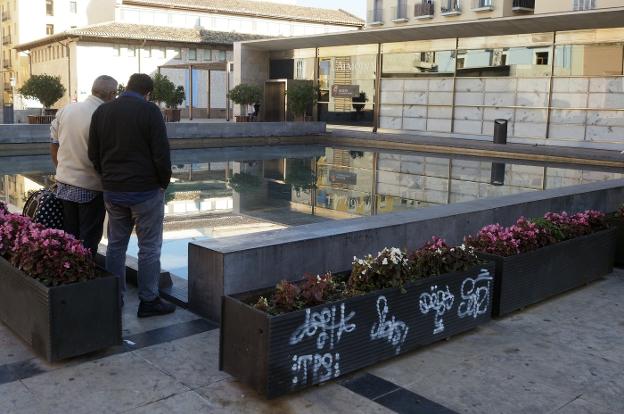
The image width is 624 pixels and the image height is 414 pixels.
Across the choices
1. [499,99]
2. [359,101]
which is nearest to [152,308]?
[499,99]

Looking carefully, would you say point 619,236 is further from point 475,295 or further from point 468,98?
point 468,98

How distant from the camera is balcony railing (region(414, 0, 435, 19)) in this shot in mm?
43031

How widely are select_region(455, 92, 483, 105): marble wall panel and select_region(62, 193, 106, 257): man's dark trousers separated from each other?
25.5 metres

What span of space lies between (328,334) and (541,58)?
2538 cm

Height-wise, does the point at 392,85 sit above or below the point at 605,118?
above

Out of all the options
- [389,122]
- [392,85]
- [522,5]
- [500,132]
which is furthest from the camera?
[522,5]

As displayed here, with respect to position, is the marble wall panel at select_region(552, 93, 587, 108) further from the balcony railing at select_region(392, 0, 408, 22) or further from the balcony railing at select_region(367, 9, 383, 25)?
the balcony railing at select_region(367, 9, 383, 25)

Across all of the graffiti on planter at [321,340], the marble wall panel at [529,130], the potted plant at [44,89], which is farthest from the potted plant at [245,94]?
the graffiti on planter at [321,340]

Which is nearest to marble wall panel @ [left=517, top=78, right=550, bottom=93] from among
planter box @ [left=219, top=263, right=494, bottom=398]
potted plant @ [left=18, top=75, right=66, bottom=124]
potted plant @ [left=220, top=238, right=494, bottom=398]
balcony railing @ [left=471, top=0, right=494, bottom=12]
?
balcony railing @ [left=471, top=0, right=494, bottom=12]

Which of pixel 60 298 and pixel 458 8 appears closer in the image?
pixel 60 298

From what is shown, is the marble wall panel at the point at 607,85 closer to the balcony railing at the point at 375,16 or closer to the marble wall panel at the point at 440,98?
the marble wall panel at the point at 440,98

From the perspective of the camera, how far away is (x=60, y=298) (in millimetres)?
4172

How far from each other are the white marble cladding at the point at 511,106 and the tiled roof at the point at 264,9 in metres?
35.3

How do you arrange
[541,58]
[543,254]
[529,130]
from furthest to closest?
[529,130], [541,58], [543,254]
